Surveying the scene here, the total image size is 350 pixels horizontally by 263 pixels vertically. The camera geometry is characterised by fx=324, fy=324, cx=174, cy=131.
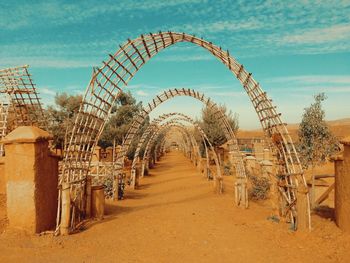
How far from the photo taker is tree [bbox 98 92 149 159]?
28.7 m

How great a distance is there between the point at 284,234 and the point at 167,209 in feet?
15.0

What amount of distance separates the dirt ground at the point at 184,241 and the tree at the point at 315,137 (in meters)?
3.27

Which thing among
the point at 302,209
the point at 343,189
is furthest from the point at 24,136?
the point at 343,189

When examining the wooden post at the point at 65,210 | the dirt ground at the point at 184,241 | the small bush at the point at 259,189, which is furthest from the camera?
the small bush at the point at 259,189

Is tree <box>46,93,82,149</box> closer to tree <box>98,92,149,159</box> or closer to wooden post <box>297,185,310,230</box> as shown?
tree <box>98,92,149,159</box>

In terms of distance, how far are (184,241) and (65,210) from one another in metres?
2.75

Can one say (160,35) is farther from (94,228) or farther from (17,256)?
(17,256)

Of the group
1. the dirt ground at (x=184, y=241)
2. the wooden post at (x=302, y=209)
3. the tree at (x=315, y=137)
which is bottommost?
the dirt ground at (x=184, y=241)

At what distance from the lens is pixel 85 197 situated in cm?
882

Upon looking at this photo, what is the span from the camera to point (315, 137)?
38.7 feet

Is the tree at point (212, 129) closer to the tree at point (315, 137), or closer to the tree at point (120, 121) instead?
the tree at point (120, 121)

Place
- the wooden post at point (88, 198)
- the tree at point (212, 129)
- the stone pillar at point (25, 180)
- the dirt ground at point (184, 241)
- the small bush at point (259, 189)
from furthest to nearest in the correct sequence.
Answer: the tree at point (212, 129) → the small bush at point (259, 189) → the wooden post at point (88, 198) → the stone pillar at point (25, 180) → the dirt ground at point (184, 241)

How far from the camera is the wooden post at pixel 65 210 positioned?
7262 millimetres

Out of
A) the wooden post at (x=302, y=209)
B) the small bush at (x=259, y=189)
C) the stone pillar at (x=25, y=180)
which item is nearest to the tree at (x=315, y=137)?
the small bush at (x=259, y=189)
